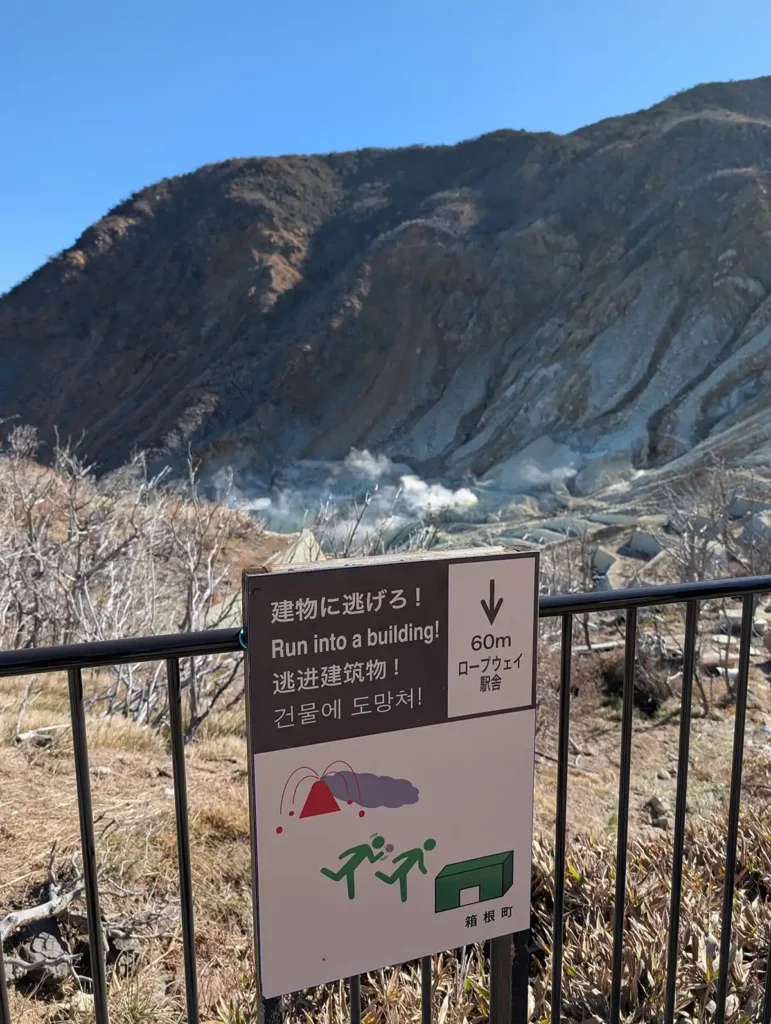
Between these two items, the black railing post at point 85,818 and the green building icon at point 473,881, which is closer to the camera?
the black railing post at point 85,818

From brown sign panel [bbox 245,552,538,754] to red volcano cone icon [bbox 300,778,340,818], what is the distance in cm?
10

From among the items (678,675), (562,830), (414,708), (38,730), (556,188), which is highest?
(556,188)

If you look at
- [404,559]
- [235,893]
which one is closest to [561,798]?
[404,559]

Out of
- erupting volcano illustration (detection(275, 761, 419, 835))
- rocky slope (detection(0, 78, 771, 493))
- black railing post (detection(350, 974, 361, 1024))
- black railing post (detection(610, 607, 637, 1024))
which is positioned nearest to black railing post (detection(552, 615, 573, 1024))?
black railing post (detection(610, 607, 637, 1024))

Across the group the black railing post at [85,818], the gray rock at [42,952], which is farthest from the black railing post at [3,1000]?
the gray rock at [42,952]

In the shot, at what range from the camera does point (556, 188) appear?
134ft

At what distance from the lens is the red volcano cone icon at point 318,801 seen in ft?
5.19

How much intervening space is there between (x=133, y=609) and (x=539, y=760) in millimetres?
4140

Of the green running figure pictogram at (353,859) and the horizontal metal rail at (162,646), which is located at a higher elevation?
the horizontal metal rail at (162,646)

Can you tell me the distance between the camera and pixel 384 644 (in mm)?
1604

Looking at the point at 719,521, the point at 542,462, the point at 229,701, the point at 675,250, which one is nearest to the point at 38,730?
the point at 229,701

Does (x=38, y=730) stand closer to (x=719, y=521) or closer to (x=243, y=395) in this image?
(x=719, y=521)

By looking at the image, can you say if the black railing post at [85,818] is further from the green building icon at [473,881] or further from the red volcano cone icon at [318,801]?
the green building icon at [473,881]

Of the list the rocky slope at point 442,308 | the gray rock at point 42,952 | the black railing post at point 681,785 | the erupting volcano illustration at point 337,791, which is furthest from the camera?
the rocky slope at point 442,308
